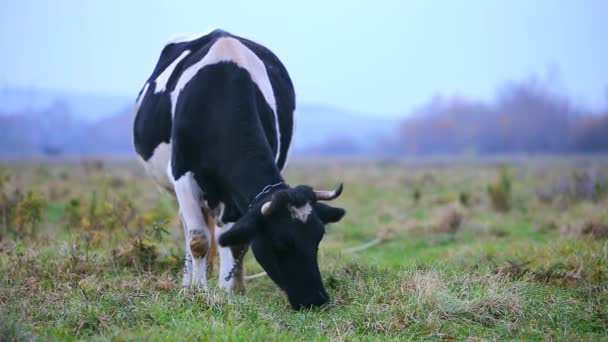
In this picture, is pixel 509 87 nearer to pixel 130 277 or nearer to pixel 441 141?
pixel 441 141

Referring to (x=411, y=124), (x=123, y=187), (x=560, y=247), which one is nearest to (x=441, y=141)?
(x=411, y=124)

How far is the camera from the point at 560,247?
816 centimetres

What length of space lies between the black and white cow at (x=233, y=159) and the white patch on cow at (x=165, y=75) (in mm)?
19

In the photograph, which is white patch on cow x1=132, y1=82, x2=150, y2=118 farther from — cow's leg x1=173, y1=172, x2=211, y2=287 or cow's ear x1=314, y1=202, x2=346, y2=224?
cow's ear x1=314, y1=202, x2=346, y2=224

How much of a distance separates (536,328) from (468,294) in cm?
62

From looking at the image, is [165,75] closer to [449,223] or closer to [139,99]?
[139,99]

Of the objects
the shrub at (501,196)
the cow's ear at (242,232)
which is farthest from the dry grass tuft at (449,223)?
the cow's ear at (242,232)

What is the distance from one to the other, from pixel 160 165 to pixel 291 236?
2710 millimetres

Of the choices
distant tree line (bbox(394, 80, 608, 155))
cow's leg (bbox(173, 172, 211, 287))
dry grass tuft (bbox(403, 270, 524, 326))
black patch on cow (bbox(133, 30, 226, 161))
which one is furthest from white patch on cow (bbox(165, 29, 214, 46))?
distant tree line (bbox(394, 80, 608, 155))

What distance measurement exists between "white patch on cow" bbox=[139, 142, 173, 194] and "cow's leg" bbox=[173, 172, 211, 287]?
16.6 inches

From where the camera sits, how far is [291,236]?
17.2 feet

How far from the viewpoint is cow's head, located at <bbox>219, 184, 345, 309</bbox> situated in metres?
5.25

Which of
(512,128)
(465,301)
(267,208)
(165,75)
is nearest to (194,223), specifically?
(267,208)

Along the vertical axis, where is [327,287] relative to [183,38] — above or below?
below
